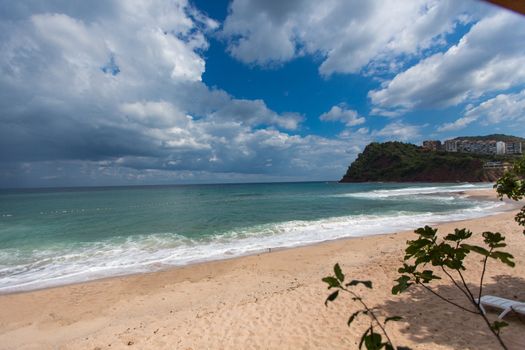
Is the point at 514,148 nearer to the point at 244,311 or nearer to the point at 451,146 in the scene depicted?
the point at 451,146

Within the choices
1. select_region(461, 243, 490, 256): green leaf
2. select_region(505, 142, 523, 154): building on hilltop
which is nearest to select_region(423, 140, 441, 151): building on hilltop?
select_region(505, 142, 523, 154): building on hilltop

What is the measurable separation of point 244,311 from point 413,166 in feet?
396

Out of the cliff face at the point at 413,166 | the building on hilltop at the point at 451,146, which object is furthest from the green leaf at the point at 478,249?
the building on hilltop at the point at 451,146

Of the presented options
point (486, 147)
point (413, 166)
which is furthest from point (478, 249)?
point (486, 147)

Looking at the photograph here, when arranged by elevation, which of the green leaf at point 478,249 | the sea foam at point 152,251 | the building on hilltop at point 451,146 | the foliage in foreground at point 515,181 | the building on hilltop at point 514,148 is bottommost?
the sea foam at point 152,251

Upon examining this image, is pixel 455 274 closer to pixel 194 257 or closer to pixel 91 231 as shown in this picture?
pixel 194 257

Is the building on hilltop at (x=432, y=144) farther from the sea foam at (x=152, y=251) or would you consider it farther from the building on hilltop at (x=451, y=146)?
the sea foam at (x=152, y=251)

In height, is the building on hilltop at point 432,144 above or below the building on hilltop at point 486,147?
above

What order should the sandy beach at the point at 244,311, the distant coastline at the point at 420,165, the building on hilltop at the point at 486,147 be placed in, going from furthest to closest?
the building on hilltop at the point at 486,147
the distant coastline at the point at 420,165
the sandy beach at the point at 244,311

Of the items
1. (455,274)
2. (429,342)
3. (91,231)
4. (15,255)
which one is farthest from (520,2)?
(91,231)

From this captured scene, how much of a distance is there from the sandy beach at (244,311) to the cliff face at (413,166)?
94.8 metres

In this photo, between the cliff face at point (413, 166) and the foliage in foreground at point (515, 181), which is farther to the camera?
the cliff face at point (413, 166)

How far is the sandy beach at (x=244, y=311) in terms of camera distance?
17.7 feet

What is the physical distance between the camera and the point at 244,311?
21.8 ft
